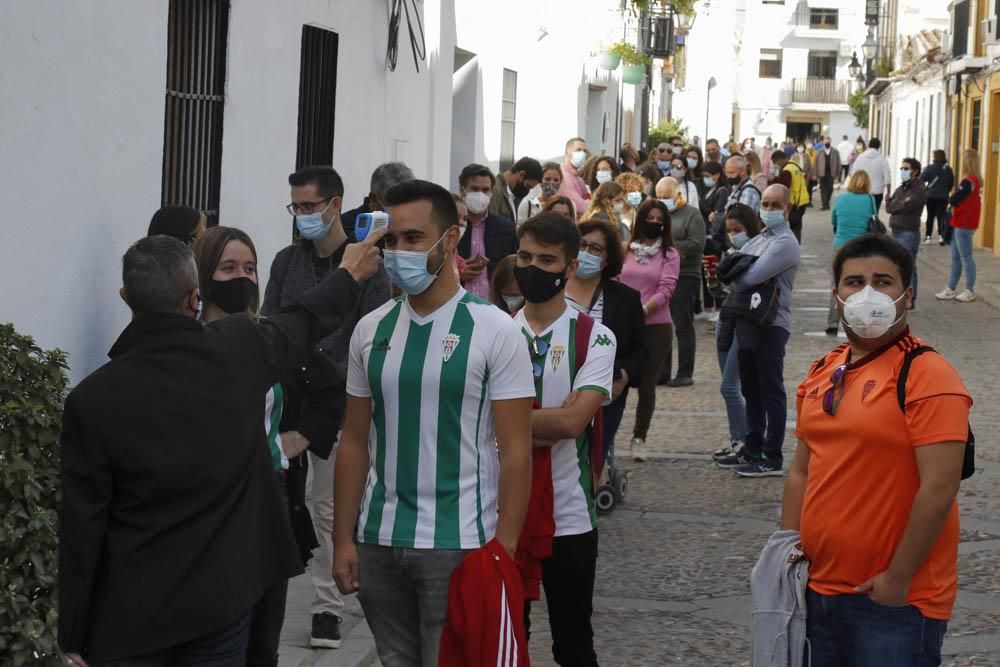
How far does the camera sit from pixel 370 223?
4500 mm

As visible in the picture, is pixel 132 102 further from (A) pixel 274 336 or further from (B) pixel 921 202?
(B) pixel 921 202

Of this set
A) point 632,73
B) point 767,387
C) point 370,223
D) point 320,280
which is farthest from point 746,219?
point 632,73

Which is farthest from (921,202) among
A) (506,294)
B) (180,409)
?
(180,409)

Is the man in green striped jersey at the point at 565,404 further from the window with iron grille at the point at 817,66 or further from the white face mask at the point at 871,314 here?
the window with iron grille at the point at 817,66

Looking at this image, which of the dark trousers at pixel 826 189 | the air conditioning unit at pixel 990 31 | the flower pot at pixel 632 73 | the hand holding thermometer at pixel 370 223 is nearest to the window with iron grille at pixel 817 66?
the dark trousers at pixel 826 189

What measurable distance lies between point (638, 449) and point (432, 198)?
663cm

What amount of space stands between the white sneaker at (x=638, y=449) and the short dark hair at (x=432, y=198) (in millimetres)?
6514

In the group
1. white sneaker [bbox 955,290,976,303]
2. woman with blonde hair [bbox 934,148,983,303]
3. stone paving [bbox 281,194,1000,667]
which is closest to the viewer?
stone paving [bbox 281,194,1000,667]

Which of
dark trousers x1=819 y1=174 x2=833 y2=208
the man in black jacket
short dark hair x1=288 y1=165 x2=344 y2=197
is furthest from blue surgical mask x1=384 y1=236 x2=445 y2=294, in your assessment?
dark trousers x1=819 y1=174 x2=833 y2=208

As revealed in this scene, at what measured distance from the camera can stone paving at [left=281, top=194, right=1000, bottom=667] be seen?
6680mm

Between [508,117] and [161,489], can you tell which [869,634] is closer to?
[161,489]

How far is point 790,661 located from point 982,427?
27.7ft

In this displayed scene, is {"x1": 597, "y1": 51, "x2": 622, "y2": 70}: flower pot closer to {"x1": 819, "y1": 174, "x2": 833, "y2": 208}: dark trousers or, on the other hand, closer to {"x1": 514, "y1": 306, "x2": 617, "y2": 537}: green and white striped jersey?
{"x1": 819, "y1": 174, "x2": 833, "y2": 208}: dark trousers

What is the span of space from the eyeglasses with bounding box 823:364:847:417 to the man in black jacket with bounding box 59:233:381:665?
152 centimetres
